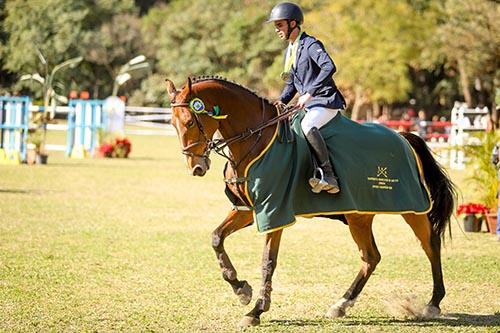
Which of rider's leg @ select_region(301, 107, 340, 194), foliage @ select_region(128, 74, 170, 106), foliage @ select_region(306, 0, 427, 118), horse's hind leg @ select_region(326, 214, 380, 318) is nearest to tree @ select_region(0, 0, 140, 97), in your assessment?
foliage @ select_region(128, 74, 170, 106)

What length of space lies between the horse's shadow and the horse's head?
1.49 meters

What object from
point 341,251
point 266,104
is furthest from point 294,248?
point 266,104

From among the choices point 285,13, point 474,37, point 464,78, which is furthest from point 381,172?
point 464,78

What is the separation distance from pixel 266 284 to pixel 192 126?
150 centimetres

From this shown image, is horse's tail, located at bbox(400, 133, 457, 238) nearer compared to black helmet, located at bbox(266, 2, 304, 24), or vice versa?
black helmet, located at bbox(266, 2, 304, 24)

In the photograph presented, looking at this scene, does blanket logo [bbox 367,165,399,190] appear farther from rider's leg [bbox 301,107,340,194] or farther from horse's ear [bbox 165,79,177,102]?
horse's ear [bbox 165,79,177,102]

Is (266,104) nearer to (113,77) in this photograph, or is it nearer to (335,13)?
(335,13)

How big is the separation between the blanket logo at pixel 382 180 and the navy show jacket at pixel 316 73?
757mm

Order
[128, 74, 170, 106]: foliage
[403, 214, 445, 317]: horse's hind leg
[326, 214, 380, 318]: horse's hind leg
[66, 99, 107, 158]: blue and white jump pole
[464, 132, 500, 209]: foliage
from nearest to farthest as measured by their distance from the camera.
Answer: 1. [326, 214, 380, 318]: horse's hind leg
2. [403, 214, 445, 317]: horse's hind leg
3. [464, 132, 500, 209]: foliage
4. [66, 99, 107, 158]: blue and white jump pole
5. [128, 74, 170, 106]: foliage

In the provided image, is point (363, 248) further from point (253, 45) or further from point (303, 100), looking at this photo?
point (253, 45)

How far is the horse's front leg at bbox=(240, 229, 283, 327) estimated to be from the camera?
7.81 meters

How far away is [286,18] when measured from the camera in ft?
27.4

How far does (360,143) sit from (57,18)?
2276 inches

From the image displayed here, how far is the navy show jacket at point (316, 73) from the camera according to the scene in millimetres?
8383
